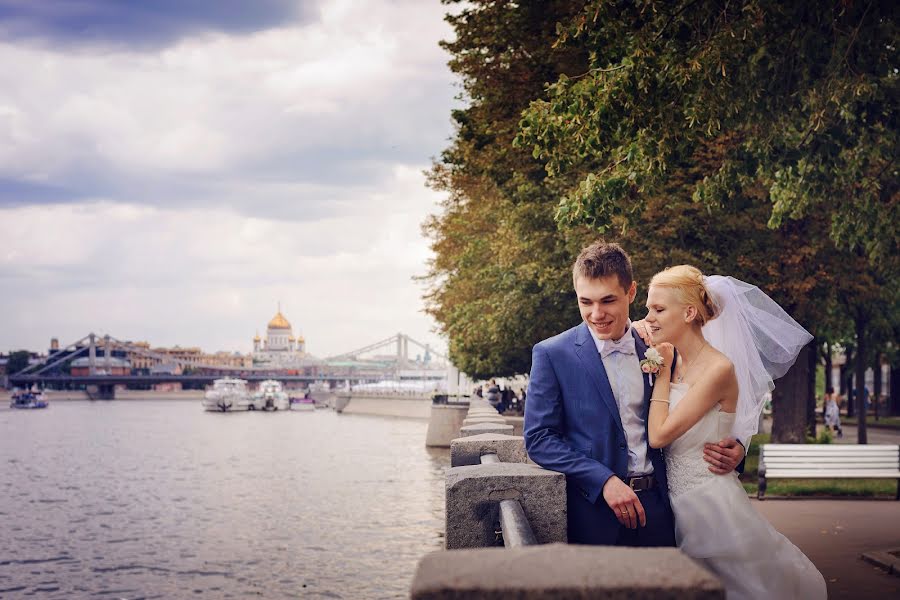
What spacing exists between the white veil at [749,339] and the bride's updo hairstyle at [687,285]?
0.39 feet

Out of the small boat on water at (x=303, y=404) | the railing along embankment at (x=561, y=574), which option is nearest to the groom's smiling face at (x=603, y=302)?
the railing along embankment at (x=561, y=574)

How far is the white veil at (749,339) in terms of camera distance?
4305 mm

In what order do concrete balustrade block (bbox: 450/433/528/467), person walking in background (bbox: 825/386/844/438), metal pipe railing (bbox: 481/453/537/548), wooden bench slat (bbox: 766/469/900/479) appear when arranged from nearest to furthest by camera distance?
metal pipe railing (bbox: 481/453/537/548), concrete balustrade block (bbox: 450/433/528/467), wooden bench slat (bbox: 766/469/900/479), person walking in background (bbox: 825/386/844/438)

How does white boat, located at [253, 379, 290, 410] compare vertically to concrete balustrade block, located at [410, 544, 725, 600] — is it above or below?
below

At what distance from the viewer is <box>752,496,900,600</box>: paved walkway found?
8.59m

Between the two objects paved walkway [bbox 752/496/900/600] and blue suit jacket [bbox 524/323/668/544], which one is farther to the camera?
paved walkway [bbox 752/496/900/600]

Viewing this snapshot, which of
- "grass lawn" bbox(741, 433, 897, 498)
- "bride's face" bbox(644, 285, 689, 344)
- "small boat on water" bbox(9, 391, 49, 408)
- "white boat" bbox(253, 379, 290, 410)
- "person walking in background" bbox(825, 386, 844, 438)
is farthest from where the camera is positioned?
"white boat" bbox(253, 379, 290, 410)

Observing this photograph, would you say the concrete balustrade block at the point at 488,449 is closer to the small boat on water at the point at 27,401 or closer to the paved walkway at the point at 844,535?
the paved walkway at the point at 844,535

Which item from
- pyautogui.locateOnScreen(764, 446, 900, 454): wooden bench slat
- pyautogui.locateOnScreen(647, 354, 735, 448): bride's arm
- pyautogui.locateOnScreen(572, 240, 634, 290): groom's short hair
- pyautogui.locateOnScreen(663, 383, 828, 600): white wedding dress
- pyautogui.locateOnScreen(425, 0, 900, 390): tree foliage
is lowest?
pyautogui.locateOnScreen(764, 446, 900, 454): wooden bench slat

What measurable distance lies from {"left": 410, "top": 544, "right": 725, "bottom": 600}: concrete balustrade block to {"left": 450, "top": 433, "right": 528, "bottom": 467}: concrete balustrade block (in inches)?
197

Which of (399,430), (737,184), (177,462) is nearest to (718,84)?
(737,184)

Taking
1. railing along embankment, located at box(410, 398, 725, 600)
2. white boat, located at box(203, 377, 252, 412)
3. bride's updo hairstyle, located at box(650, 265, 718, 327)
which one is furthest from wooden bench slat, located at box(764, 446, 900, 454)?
white boat, located at box(203, 377, 252, 412)

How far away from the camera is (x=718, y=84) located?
361 inches

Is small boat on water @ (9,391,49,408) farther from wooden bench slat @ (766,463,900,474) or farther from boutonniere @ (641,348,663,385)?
boutonniere @ (641,348,663,385)
